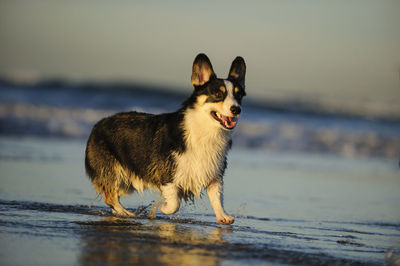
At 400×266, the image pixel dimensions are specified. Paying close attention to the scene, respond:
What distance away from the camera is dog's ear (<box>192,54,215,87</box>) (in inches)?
217

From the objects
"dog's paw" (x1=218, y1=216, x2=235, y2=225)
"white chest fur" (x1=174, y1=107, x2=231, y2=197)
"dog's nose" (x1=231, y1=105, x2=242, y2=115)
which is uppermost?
"dog's nose" (x1=231, y1=105, x2=242, y2=115)

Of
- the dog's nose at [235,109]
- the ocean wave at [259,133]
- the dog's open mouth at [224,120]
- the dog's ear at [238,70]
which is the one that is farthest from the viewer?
the ocean wave at [259,133]

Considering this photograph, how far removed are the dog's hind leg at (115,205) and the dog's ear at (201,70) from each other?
4.69ft

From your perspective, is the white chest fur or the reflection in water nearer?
the reflection in water

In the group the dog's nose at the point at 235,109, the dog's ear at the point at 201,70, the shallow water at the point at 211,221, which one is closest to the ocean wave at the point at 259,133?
the shallow water at the point at 211,221

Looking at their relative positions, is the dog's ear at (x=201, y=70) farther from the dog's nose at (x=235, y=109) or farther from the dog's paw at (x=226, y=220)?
the dog's paw at (x=226, y=220)

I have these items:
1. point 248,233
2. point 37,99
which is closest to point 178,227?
point 248,233

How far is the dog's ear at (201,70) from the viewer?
5520mm

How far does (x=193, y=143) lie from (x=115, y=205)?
3.87 ft

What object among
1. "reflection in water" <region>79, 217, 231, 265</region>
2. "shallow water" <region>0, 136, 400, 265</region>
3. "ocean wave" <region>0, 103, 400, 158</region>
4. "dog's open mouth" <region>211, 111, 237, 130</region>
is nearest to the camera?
"reflection in water" <region>79, 217, 231, 265</region>

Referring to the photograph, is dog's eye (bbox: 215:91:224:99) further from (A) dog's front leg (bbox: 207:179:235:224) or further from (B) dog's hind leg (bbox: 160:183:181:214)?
(B) dog's hind leg (bbox: 160:183:181:214)

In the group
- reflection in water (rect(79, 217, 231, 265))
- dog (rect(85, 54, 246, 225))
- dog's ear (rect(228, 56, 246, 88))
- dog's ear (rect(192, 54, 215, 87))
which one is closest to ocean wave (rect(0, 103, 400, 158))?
dog (rect(85, 54, 246, 225))

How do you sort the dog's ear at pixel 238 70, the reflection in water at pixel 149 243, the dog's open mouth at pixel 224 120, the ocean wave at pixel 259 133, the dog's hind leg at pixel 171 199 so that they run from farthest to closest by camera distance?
the ocean wave at pixel 259 133
the dog's ear at pixel 238 70
the dog's hind leg at pixel 171 199
the dog's open mouth at pixel 224 120
the reflection in water at pixel 149 243

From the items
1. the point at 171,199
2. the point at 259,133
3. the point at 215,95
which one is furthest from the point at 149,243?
the point at 259,133
